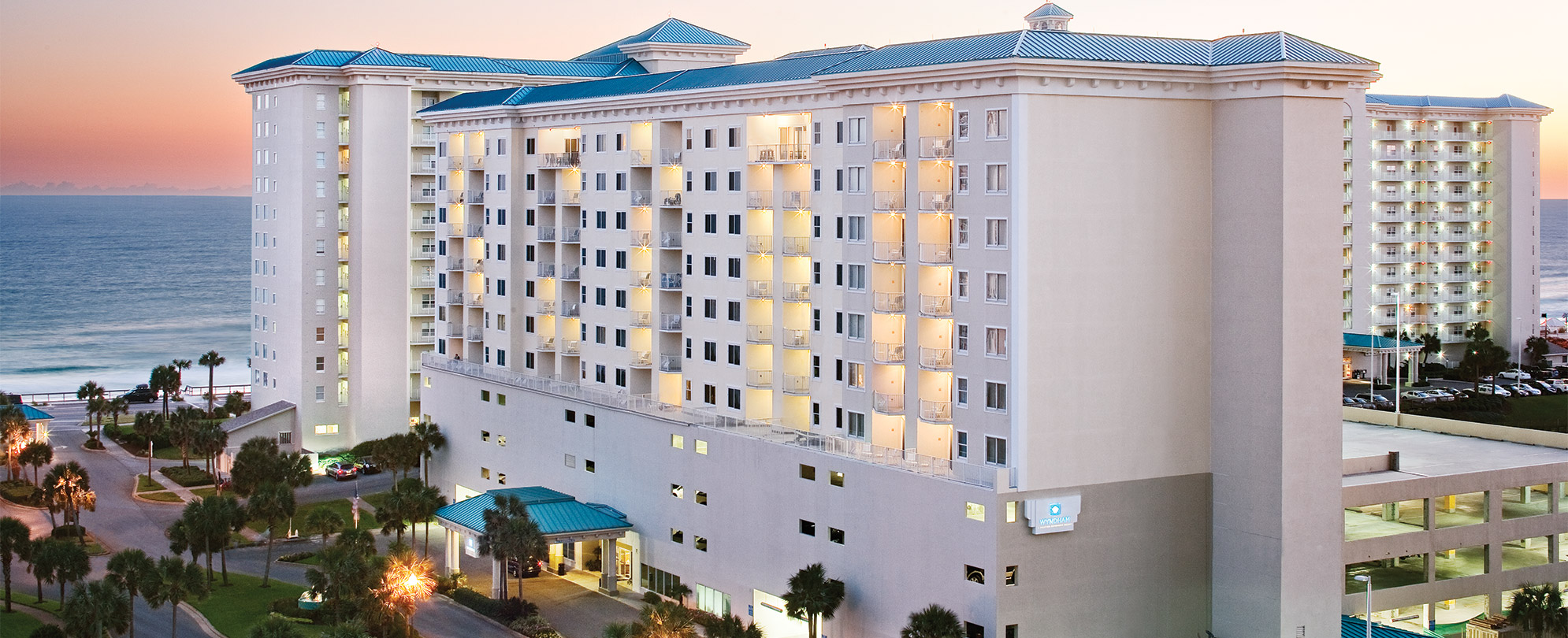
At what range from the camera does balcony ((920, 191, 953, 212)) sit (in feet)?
173

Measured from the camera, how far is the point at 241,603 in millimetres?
62531

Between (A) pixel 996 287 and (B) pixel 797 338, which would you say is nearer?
(A) pixel 996 287

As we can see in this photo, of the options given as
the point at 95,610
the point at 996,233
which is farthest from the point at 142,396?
the point at 996,233

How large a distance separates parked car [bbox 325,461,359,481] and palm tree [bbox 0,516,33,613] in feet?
91.9

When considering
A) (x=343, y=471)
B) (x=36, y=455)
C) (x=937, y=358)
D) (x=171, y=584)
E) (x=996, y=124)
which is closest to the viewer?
(x=996, y=124)

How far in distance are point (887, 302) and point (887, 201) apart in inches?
141

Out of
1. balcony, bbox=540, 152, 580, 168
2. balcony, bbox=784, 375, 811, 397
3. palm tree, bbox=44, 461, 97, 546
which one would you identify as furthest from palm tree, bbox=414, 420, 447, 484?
balcony, bbox=784, 375, 811, 397

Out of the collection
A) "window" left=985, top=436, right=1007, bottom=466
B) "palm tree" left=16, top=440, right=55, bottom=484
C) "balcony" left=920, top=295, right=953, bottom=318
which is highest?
"balcony" left=920, top=295, right=953, bottom=318

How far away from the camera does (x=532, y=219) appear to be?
7775 centimetres

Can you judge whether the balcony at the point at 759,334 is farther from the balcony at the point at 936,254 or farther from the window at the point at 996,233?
the window at the point at 996,233

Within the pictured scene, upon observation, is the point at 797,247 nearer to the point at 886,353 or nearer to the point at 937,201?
the point at 886,353

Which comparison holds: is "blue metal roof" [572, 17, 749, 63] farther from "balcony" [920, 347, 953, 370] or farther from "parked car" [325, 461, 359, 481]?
"balcony" [920, 347, 953, 370]

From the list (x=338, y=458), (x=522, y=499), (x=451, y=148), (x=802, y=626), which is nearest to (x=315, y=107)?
(x=451, y=148)

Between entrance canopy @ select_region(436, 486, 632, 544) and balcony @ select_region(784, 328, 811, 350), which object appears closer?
balcony @ select_region(784, 328, 811, 350)
